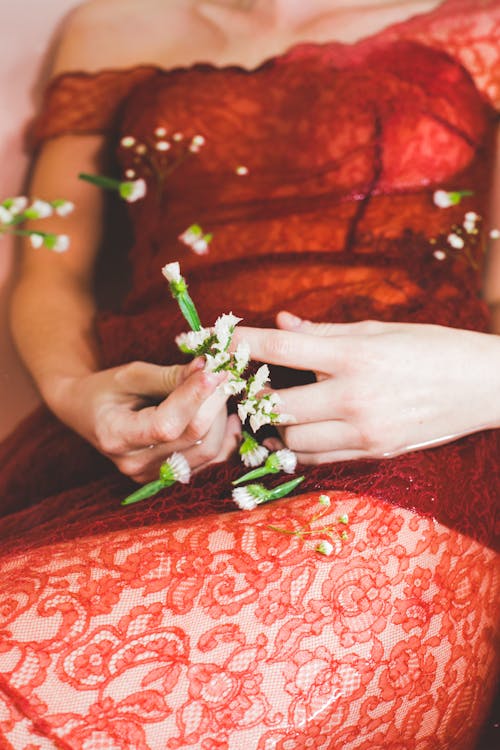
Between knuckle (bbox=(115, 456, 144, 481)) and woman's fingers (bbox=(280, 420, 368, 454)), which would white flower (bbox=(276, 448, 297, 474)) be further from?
knuckle (bbox=(115, 456, 144, 481))

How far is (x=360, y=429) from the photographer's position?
0.71 meters

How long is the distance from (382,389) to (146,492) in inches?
10.4

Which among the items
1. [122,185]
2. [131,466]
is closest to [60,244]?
[122,185]

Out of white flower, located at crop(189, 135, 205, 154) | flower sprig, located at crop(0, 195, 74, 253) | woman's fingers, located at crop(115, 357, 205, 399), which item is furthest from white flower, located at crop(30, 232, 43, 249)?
woman's fingers, located at crop(115, 357, 205, 399)

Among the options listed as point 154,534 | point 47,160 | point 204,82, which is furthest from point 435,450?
point 47,160

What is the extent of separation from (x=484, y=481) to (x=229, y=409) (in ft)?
0.97

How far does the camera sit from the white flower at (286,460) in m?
0.72

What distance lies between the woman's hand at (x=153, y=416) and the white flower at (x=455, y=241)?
1.29 ft

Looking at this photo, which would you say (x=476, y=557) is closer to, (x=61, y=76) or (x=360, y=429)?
(x=360, y=429)

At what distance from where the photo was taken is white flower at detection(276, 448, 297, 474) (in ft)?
2.35

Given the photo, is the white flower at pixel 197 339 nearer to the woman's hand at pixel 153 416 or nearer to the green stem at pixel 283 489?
the woman's hand at pixel 153 416

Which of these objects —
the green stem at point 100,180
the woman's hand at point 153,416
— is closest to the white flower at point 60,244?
the green stem at point 100,180

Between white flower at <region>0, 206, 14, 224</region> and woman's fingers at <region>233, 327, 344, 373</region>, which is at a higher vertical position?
white flower at <region>0, 206, 14, 224</region>

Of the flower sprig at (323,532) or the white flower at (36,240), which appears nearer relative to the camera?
the flower sprig at (323,532)
